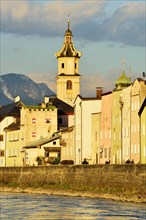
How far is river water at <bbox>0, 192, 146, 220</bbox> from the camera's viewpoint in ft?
259

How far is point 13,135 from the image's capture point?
166625 mm

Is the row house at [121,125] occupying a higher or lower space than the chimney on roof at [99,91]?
lower

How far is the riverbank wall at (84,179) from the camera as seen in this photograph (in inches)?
3767

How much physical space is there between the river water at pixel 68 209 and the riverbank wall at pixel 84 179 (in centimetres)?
242

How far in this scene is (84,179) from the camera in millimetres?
110500

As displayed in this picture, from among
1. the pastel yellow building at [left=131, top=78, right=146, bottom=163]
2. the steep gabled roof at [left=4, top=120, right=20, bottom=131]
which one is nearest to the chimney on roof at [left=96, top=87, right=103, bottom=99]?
the pastel yellow building at [left=131, top=78, right=146, bottom=163]

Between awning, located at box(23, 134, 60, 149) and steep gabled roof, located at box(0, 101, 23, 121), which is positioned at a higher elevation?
steep gabled roof, located at box(0, 101, 23, 121)

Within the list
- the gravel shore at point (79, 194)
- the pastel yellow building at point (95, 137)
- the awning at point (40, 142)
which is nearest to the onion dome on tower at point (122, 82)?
the pastel yellow building at point (95, 137)

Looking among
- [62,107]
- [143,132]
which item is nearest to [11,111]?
[62,107]

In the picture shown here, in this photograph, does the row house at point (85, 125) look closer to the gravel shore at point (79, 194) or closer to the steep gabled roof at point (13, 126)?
the gravel shore at point (79, 194)

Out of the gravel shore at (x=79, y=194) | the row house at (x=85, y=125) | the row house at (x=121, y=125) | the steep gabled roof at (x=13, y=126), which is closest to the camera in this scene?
the gravel shore at (x=79, y=194)

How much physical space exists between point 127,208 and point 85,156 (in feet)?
173

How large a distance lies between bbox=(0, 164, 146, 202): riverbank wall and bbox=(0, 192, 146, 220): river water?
2.42 metres

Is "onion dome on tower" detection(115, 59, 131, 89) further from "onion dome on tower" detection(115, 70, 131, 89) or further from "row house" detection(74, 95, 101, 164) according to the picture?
"row house" detection(74, 95, 101, 164)
